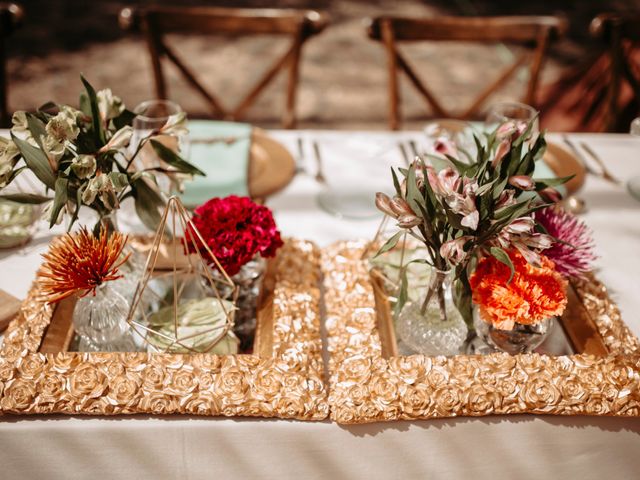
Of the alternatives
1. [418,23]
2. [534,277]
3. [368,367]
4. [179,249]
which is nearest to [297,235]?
[179,249]

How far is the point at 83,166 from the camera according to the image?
784 millimetres

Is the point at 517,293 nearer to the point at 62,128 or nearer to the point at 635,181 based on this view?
the point at 62,128

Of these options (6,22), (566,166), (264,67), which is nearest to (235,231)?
(566,166)

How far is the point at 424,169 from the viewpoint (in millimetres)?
765

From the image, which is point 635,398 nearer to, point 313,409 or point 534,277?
point 534,277

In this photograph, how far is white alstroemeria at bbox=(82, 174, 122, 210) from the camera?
2.57 ft

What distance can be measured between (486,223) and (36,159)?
63cm

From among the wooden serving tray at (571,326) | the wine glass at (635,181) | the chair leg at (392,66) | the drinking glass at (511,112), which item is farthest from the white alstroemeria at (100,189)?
the chair leg at (392,66)

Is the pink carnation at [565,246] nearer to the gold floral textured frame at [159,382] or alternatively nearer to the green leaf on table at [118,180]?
the gold floral textured frame at [159,382]

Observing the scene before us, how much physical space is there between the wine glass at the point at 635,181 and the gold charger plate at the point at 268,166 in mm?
771

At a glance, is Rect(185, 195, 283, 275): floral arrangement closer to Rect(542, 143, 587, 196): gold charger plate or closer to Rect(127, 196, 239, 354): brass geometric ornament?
Rect(127, 196, 239, 354): brass geometric ornament

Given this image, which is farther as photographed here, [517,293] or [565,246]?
[565,246]

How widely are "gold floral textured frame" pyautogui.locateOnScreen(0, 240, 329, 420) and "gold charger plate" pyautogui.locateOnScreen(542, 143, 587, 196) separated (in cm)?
78

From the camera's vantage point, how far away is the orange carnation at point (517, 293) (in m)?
0.78
